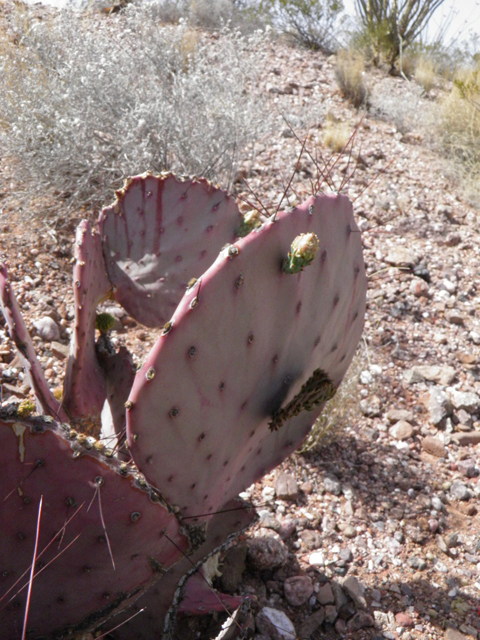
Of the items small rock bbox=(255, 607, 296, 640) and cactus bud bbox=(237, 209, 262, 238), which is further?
cactus bud bbox=(237, 209, 262, 238)

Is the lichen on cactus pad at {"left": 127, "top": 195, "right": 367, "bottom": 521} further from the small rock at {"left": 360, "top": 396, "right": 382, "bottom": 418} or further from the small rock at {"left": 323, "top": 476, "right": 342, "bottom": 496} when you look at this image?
the small rock at {"left": 360, "top": 396, "right": 382, "bottom": 418}

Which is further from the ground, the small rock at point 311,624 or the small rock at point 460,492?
the small rock at point 460,492

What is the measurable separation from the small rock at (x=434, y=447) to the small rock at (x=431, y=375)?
0.42 metres

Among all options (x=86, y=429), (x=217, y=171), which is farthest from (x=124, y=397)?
(x=217, y=171)

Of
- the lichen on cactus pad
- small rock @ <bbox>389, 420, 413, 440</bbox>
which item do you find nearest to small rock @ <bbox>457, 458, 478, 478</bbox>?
small rock @ <bbox>389, 420, 413, 440</bbox>

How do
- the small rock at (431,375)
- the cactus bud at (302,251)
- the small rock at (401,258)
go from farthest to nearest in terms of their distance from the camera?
the small rock at (401,258) < the small rock at (431,375) < the cactus bud at (302,251)

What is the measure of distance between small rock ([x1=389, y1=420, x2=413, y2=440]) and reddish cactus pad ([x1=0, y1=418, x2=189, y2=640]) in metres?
1.68

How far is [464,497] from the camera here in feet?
8.09

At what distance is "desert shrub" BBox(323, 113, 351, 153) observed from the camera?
505 cm

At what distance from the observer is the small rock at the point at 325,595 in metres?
1.89

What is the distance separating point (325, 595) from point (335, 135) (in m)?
4.18

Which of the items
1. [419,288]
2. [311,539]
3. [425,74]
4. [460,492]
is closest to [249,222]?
[311,539]

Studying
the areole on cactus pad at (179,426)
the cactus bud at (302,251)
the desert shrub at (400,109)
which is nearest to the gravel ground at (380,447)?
the areole on cactus pad at (179,426)

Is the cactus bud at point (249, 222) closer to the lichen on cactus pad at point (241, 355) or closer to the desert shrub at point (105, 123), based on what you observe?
the lichen on cactus pad at point (241, 355)
